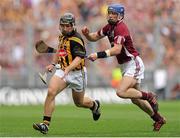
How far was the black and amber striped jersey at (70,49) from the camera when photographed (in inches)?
608

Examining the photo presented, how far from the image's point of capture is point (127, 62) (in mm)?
16156

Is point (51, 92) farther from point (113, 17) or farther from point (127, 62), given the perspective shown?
point (113, 17)

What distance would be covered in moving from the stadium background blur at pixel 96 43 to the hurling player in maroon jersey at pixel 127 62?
50.1ft

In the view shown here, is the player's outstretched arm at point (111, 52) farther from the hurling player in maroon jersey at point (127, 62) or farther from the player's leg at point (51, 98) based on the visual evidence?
the player's leg at point (51, 98)

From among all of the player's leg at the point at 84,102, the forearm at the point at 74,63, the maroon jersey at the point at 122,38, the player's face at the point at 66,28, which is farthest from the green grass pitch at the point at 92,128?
the player's face at the point at 66,28

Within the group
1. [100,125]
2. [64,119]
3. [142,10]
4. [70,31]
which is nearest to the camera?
[70,31]

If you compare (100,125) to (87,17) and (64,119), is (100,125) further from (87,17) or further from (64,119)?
(87,17)

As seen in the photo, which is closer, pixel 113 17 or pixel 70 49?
pixel 70 49

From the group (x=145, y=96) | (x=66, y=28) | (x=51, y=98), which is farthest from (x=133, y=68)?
(x=51, y=98)

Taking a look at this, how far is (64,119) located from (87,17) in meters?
13.4

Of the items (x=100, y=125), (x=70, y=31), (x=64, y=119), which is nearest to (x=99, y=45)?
(x=64, y=119)

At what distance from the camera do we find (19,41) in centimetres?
3247

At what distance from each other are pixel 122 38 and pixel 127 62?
730 millimetres

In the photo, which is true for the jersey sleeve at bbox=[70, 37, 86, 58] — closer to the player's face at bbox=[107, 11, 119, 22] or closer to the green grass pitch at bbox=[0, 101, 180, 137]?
the player's face at bbox=[107, 11, 119, 22]
